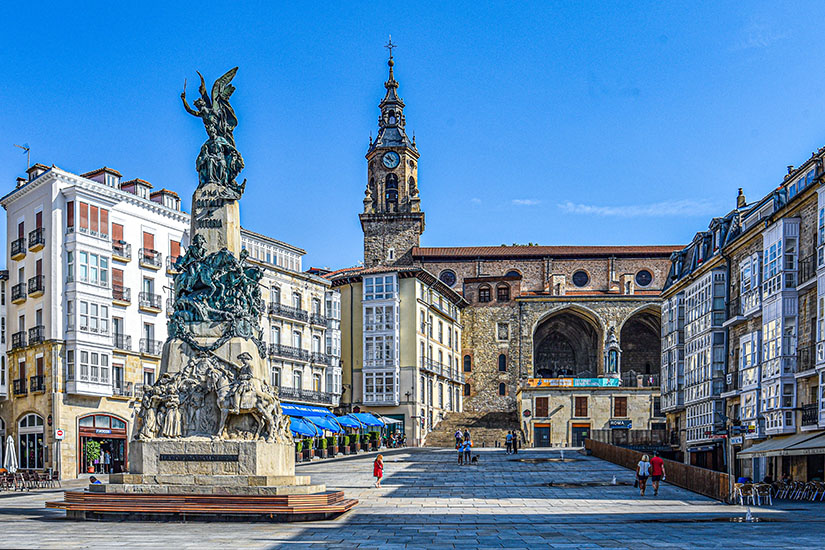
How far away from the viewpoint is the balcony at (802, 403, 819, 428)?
3247cm

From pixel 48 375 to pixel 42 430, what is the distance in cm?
243

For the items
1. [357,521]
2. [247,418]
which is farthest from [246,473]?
[357,521]

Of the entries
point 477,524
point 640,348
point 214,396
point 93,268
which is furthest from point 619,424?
point 214,396

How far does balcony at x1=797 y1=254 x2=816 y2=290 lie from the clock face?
2291 inches

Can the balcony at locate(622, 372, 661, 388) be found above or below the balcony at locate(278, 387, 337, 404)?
below

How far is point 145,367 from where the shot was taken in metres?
46.1

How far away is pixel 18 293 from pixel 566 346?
60.1m

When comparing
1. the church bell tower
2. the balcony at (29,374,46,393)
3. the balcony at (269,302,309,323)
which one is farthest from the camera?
the church bell tower

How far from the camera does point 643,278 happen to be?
92.1 m

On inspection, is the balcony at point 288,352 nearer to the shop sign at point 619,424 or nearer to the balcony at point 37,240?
the balcony at point 37,240

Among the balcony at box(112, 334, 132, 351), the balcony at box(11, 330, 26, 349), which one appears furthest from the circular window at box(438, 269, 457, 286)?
the balcony at box(11, 330, 26, 349)

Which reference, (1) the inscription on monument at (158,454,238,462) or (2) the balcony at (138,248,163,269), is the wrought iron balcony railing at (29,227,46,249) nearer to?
(2) the balcony at (138,248,163,269)

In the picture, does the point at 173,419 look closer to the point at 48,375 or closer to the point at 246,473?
the point at 246,473

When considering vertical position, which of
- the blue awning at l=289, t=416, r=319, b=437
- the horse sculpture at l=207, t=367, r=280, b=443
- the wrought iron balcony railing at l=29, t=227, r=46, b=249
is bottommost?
the blue awning at l=289, t=416, r=319, b=437
